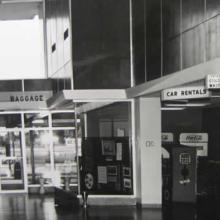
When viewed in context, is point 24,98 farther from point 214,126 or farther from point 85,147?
point 214,126

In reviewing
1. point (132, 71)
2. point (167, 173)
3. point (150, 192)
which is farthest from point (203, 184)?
point (132, 71)

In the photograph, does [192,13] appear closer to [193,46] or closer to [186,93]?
[193,46]

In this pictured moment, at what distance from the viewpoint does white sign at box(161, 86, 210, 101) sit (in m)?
6.89

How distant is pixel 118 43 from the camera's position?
1075 centimetres

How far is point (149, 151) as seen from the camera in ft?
33.9

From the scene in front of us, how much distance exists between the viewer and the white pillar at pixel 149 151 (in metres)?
10.3

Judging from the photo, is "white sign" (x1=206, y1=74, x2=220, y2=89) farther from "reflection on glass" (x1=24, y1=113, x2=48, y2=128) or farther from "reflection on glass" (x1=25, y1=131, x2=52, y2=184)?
"reflection on glass" (x1=25, y1=131, x2=52, y2=184)

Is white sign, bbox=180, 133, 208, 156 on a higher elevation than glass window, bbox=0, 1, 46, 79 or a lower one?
lower

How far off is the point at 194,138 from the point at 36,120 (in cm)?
555

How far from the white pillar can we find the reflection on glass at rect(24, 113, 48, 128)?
14.8 ft

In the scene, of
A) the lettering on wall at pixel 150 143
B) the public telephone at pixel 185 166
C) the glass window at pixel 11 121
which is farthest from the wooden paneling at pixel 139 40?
the glass window at pixel 11 121

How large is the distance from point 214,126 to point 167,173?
7.39 feet

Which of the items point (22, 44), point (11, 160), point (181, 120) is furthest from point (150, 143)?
point (22, 44)

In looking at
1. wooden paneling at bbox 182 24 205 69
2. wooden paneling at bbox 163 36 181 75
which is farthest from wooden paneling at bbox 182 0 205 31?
wooden paneling at bbox 163 36 181 75
